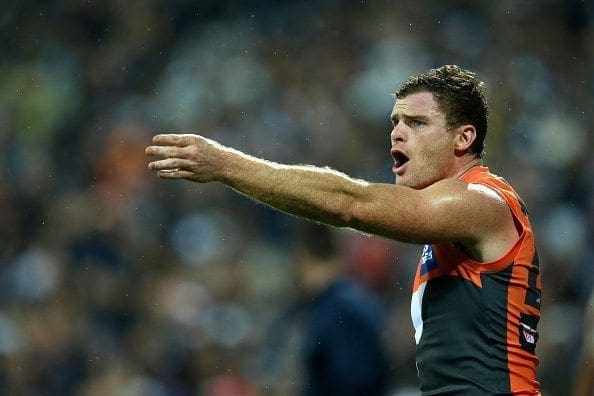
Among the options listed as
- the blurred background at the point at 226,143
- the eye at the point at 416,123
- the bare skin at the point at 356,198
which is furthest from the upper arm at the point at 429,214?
the blurred background at the point at 226,143

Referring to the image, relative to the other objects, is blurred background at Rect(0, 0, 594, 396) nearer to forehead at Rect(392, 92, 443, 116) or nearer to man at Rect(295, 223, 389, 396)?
man at Rect(295, 223, 389, 396)

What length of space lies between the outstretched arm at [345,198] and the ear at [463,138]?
371 millimetres

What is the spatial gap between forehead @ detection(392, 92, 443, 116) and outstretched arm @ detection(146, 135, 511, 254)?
1.39 feet

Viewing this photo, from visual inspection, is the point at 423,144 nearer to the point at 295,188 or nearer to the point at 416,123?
the point at 416,123

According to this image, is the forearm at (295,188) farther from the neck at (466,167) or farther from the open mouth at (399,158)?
the neck at (466,167)

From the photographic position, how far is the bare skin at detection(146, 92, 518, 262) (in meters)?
2.90

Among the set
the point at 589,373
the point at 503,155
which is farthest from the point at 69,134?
the point at 589,373

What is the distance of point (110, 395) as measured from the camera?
6.86 m

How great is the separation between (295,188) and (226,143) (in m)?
5.43

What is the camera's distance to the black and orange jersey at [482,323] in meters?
3.07

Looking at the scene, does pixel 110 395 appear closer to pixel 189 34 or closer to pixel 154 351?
pixel 154 351

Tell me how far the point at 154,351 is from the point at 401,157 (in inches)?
160

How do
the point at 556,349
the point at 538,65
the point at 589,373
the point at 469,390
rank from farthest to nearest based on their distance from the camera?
1. the point at 538,65
2. the point at 556,349
3. the point at 589,373
4. the point at 469,390

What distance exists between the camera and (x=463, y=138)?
3.40m
